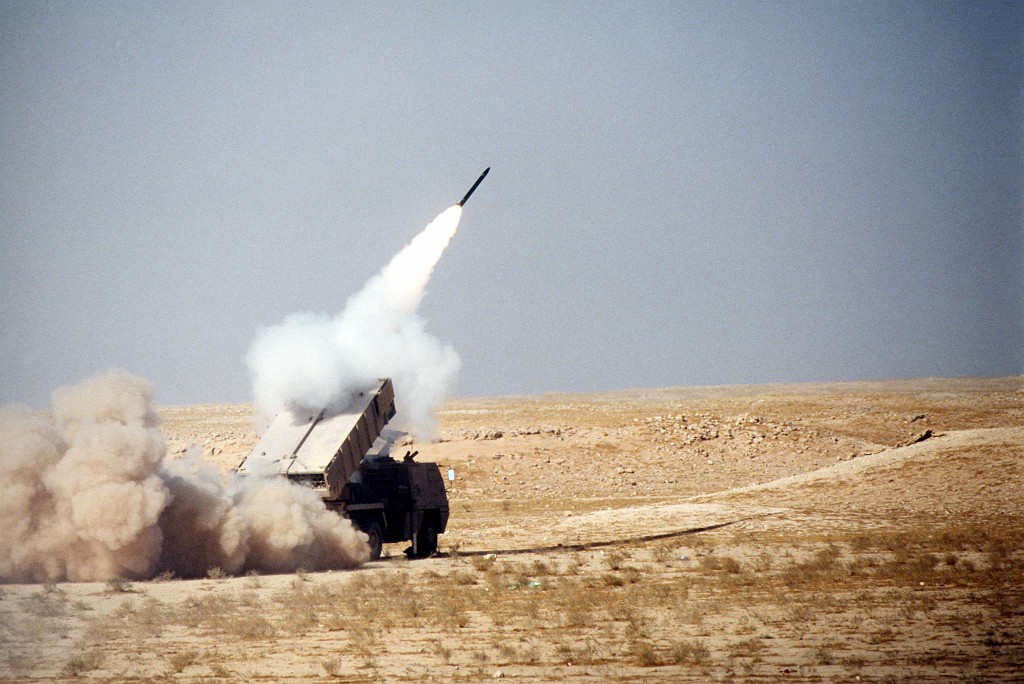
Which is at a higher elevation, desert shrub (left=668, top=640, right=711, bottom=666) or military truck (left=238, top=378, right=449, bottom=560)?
military truck (left=238, top=378, right=449, bottom=560)

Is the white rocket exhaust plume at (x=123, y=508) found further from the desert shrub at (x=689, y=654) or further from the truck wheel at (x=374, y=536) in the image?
the desert shrub at (x=689, y=654)

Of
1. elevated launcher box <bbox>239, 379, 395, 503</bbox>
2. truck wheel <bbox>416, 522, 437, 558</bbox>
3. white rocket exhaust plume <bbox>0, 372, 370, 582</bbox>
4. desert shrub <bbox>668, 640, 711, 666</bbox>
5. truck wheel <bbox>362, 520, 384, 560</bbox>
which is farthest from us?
truck wheel <bbox>416, 522, 437, 558</bbox>

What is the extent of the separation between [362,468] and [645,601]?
860 centimetres

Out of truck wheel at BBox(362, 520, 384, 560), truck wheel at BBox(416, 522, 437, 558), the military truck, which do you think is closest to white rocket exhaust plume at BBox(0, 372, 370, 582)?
the military truck

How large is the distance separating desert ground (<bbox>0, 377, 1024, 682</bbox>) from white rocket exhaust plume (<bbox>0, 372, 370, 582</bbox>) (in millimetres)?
626

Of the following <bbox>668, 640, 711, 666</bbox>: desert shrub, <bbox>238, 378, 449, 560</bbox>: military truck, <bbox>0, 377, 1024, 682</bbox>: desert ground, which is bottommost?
<bbox>668, 640, 711, 666</bbox>: desert shrub

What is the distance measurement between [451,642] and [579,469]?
33233mm

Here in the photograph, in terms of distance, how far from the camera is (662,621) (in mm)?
15469

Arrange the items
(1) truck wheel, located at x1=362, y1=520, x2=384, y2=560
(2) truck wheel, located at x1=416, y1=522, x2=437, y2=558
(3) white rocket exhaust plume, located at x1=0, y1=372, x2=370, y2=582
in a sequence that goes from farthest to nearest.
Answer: (2) truck wheel, located at x1=416, y1=522, x2=437, y2=558, (1) truck wheel, located at x1=362, y1=520, x2=384, y2=560, (3) white rocket exhaust plume, located at x1=0, y1=372, x2=370, y2=582

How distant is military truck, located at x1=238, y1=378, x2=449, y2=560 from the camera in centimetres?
2283

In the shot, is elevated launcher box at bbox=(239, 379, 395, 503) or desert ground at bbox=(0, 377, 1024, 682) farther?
elevated launcher box at bbox=(239, 379, 395, 503)

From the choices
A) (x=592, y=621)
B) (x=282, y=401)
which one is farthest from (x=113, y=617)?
(x=282, y=401)

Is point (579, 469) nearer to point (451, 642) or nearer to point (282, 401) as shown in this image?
point (282, 401)

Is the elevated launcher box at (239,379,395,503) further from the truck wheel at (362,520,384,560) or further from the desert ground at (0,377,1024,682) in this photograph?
the desert ground at (0,377,1024,682)
